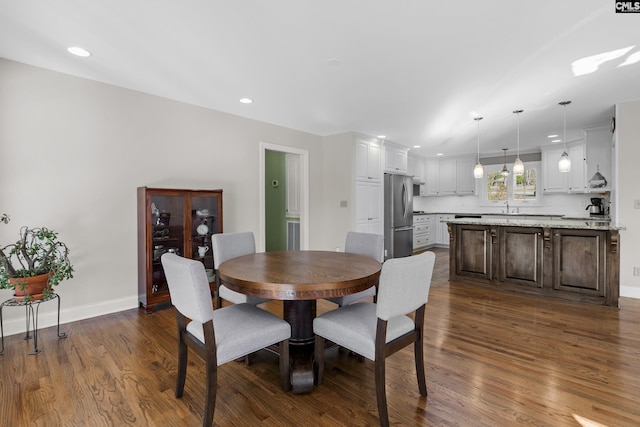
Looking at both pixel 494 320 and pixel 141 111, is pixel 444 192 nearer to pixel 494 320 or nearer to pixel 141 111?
pixel 494 320

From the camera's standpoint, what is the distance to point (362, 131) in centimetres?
514

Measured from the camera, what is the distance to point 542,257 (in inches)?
151

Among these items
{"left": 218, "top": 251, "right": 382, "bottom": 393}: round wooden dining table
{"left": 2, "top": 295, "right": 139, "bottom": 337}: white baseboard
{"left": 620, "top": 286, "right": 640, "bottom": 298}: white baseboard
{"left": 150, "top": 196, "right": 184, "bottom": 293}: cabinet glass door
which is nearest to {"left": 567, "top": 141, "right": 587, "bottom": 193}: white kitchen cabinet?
{"left": 620, "top": 286, "right": 640, "bottom": 298}: white baseboard

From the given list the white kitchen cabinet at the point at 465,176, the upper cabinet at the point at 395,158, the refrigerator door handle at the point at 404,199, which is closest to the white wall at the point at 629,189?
the refrigerator door handle at the point at 404,199

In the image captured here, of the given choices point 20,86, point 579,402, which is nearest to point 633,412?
point 579,402

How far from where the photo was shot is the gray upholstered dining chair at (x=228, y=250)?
2.46 metres

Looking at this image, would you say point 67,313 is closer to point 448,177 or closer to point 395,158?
point 395,158

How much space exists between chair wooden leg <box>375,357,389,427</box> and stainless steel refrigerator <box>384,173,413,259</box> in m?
4.25

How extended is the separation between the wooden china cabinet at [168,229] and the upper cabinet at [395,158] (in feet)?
11.2

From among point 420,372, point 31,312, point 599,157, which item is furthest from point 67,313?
point 599,157

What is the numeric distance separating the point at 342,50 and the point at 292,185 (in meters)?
3.30

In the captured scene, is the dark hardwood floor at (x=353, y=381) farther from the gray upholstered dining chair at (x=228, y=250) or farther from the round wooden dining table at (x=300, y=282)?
the gray upholstered dining chair at (x=228, y=250)

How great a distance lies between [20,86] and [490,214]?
26.1 feet

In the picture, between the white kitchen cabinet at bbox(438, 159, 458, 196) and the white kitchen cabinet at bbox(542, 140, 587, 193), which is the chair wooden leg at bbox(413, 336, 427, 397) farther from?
the white kitchen cabinet at bbox(438, 159, 458, 196)
